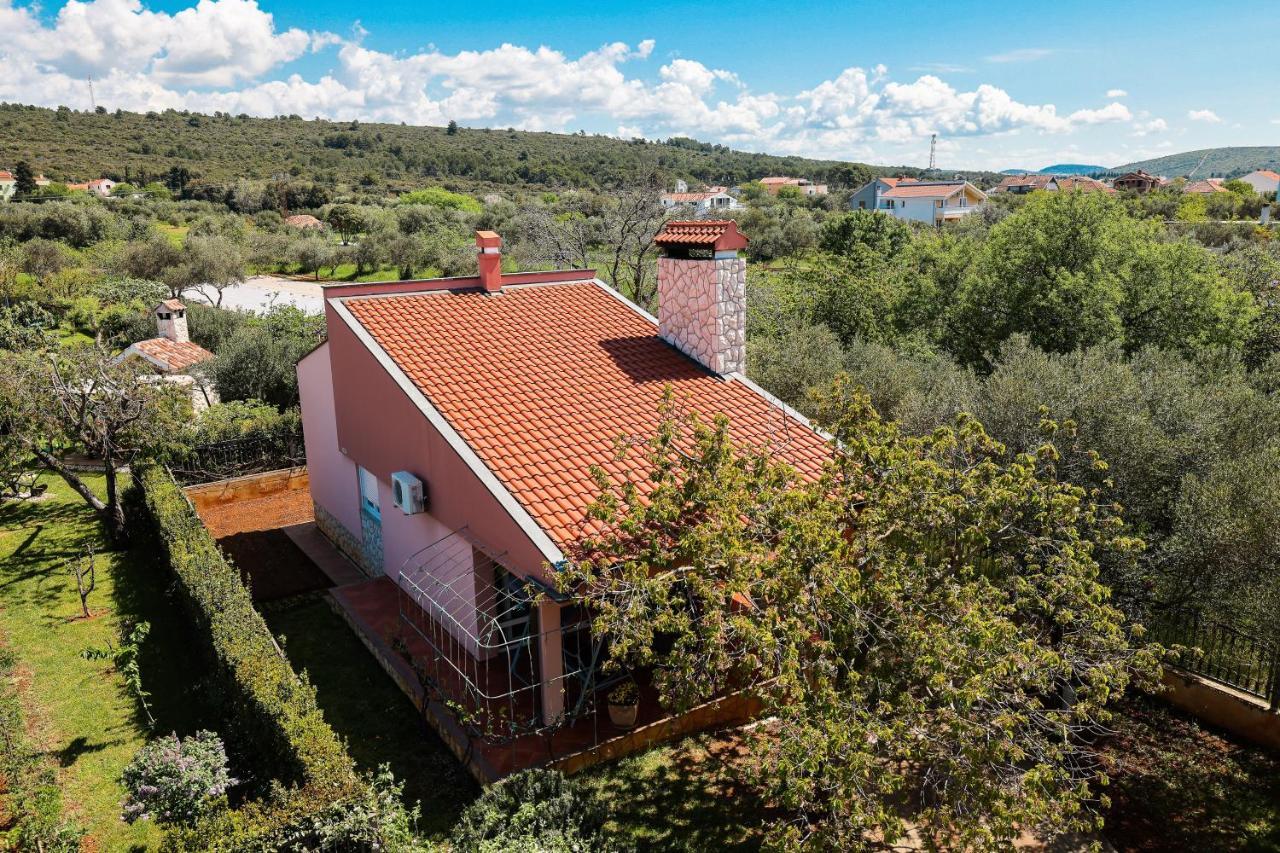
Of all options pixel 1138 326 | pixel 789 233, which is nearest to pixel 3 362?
pixel 1138 326

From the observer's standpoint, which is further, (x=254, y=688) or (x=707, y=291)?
(x=707, y=291)

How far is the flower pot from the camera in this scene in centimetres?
1135

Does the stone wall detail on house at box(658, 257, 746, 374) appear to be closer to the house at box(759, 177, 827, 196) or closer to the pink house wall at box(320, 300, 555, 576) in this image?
the pink house wall at box(320, 300, 555, 576)

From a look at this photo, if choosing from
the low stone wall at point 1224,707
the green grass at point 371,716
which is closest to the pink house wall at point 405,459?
the green grass at point 371,716

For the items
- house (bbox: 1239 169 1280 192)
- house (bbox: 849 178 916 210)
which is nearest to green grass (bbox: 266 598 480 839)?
house (bbox: 849 178 916 210)

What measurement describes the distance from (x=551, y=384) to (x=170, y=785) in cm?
808

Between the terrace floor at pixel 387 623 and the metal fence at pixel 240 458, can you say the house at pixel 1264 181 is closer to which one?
the metal fence at pixel 240 458

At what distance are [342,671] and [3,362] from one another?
11.4 metres

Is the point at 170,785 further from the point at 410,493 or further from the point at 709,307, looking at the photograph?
the point at 709,307

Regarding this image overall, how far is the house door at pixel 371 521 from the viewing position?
1628cm

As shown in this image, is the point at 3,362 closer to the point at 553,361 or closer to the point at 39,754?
the point at 39,754

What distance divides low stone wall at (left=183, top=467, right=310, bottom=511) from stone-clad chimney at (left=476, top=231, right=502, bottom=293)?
367 inches

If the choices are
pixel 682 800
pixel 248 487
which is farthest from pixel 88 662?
pixel 682 800

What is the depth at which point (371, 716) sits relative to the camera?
12.2 m
